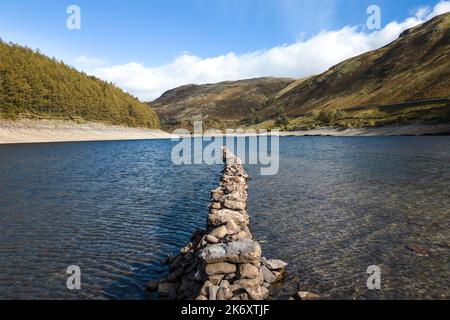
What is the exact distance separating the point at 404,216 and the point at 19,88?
14188cm

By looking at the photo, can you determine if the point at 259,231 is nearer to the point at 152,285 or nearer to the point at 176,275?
the point at 176,275

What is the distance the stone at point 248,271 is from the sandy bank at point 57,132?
12037 cm

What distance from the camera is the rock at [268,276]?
41.4 feet

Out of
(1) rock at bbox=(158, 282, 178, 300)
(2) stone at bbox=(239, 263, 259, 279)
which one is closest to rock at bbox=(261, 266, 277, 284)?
(2) stone at bbox=(239, 263, 259, 279)

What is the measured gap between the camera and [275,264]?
13539mm

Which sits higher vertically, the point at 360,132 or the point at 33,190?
the point at 360,132

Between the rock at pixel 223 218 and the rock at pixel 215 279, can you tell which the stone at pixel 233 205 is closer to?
the rock at pixel 223 218

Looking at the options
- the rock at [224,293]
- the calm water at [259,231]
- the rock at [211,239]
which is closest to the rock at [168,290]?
the calm water at [259,231]

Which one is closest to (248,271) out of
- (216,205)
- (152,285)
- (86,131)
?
(152,285)

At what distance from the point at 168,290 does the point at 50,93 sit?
149 metres

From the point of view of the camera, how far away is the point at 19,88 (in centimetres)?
12769

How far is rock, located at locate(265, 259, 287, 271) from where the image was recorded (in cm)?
1335
